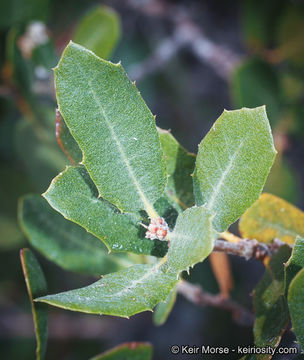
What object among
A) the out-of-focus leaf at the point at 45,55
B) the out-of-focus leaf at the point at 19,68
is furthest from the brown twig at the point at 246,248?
the out-of-focus leaf at the point at 45,55

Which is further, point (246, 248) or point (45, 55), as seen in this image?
point (45, 55)

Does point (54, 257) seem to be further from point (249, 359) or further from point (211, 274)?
point (211, 274)

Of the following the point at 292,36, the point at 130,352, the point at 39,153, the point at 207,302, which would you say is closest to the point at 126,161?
the point at 130,352

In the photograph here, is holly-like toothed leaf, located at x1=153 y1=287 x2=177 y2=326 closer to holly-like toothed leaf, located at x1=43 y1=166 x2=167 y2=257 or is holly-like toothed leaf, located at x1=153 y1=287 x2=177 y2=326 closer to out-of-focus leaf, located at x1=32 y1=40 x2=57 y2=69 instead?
holly-like toothed leaf, located at x1=43 y1=166 x2=167 y2=257

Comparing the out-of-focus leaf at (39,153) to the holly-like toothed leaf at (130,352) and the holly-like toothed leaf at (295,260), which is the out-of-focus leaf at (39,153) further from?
the holly-like toothed leaf at (295,260)

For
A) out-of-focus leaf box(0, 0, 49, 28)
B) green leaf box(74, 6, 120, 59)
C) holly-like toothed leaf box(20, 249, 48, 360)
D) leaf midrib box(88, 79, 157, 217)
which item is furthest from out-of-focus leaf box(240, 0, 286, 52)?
holly-like toothed leaf box(20, 249, 48, 360)

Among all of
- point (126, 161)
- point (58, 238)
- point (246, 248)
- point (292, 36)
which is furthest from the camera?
point (292, 36)

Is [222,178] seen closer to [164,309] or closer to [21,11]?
[164,309]
